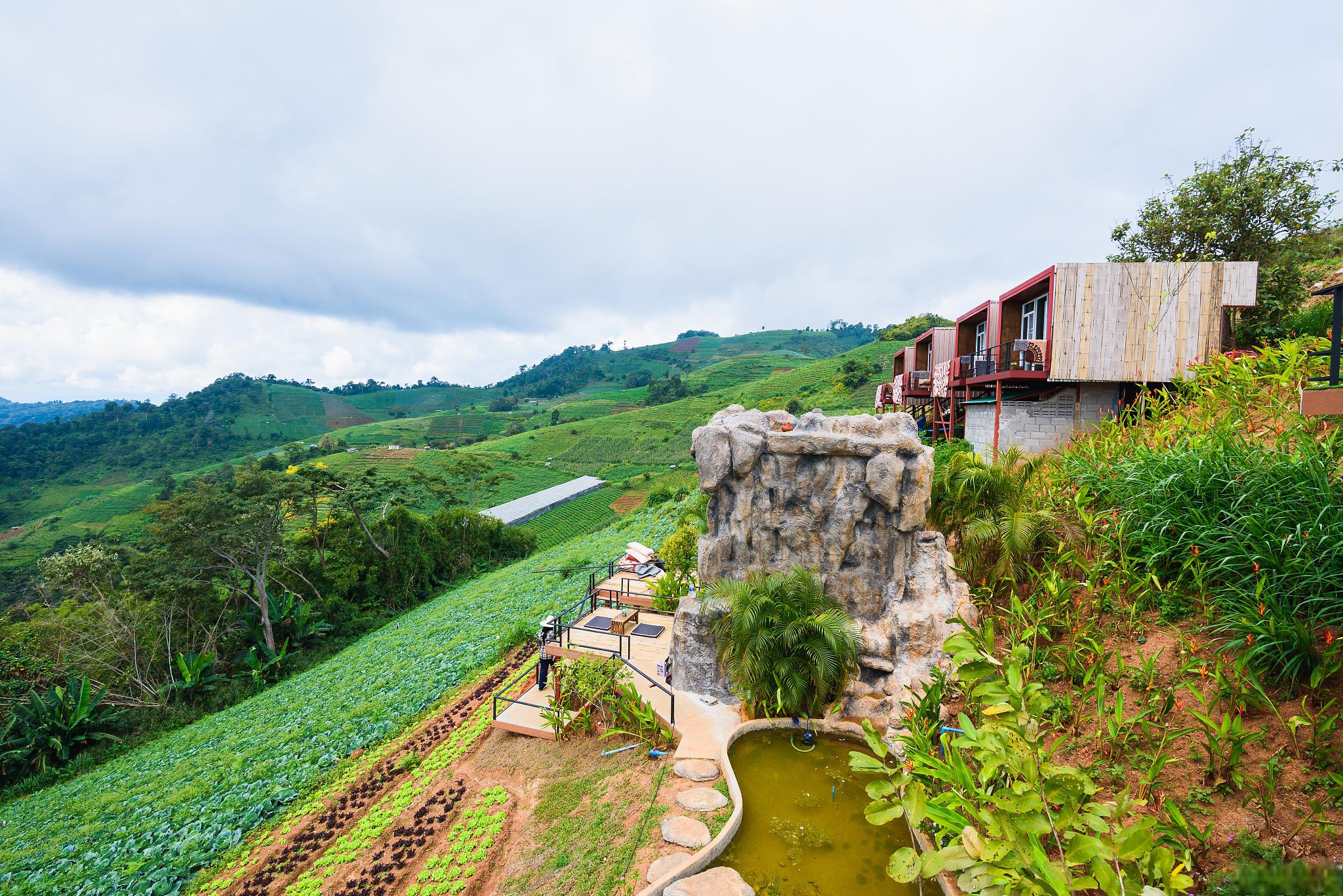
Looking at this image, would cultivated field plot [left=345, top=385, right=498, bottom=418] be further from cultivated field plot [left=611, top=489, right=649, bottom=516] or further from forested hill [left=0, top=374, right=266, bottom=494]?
cultivated field plot [left=611, top=489, right=649, bottom=516]

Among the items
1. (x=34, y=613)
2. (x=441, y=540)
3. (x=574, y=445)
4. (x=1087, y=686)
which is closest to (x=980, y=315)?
(x=1087, y=686)

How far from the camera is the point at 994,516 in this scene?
8938mm

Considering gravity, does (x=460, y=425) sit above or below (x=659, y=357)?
below

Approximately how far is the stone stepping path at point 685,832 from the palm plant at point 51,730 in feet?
58.0

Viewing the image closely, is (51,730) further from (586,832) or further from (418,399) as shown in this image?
(418,399)

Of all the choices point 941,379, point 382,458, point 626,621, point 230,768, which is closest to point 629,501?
point 941,379

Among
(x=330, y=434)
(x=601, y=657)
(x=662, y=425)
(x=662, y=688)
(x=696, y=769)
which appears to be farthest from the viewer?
(x=330, y=434)

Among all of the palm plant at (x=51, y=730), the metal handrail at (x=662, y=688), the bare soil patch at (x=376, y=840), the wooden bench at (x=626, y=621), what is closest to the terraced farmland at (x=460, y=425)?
the palm plant at (x=51, y=730)

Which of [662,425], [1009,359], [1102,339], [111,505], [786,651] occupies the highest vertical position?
[1102,339]

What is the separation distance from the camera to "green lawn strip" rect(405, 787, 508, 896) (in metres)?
6.21

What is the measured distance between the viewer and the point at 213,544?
1827cm

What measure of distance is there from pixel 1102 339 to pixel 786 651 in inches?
463

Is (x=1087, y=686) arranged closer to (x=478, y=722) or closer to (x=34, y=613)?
(x=478, y=722)

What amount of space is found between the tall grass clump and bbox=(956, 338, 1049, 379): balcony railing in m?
4.61
